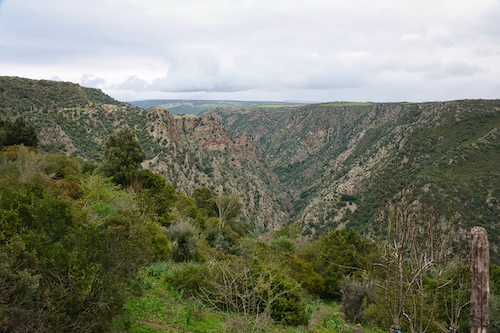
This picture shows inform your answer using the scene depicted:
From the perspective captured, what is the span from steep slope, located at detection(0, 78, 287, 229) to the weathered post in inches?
2125

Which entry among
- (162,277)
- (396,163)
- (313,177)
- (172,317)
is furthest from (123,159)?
(313,177)

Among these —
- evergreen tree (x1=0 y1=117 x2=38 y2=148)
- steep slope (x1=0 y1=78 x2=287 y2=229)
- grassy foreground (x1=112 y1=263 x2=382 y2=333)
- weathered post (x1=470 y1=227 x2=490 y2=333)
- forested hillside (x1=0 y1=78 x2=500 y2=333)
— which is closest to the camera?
weathered post (x1=470 y1=227 x2=490 y2=333)

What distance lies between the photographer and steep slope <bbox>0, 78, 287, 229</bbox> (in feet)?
187

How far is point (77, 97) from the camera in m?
75.2

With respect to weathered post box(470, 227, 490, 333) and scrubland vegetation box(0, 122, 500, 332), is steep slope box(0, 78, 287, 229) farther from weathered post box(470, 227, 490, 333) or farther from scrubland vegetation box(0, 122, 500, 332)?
weathered post box(470, 227, 490, 333)

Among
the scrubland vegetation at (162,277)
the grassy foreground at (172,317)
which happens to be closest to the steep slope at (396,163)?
the scrubland vegetation at (162,277)

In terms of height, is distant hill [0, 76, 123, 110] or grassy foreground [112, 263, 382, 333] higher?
distant hill [0, 76, 123, 110]

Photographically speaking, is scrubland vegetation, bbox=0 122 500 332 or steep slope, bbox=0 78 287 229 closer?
scrubland vegetation, bbox=0 122 500 332

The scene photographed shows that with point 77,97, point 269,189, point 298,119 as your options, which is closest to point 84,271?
point 77,97

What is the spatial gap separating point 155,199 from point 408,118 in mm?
77668

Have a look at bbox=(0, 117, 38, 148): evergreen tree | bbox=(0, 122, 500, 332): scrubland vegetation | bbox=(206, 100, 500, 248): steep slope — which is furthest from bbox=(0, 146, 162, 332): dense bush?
bbox=(0, 117, 38, 148): evergreen tree

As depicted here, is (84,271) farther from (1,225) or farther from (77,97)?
(77,97)

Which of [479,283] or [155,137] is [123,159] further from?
[155,137]

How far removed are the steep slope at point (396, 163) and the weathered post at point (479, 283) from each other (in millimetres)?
3050
